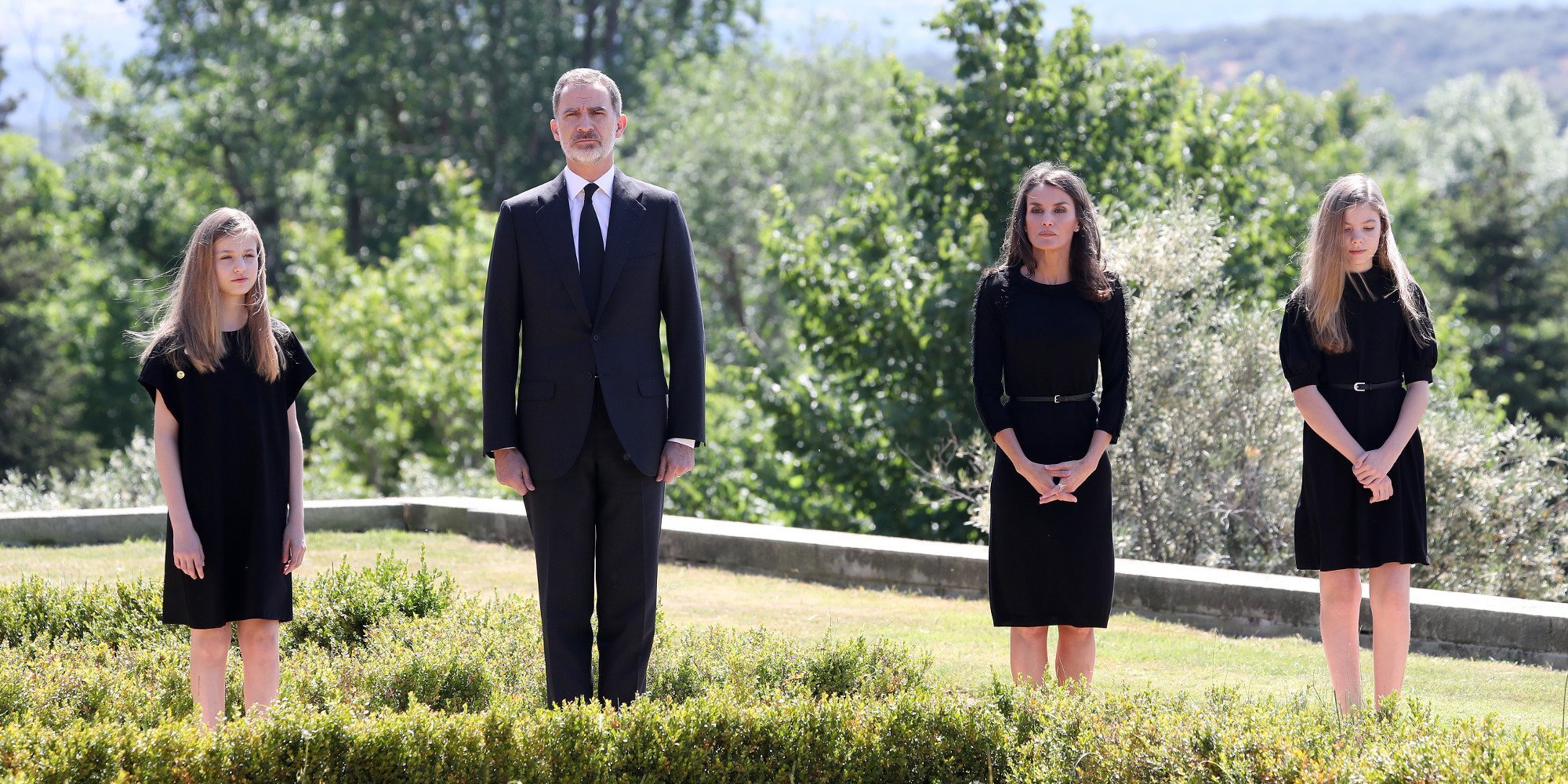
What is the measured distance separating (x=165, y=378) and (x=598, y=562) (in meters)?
1.51

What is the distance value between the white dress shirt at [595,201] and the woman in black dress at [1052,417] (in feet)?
3.57

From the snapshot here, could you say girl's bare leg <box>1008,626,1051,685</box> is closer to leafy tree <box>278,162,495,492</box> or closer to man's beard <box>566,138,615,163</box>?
man's beard <box>566,138,615,163</box>

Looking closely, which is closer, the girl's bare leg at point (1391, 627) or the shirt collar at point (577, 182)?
the shirt collar at point (577, 182)

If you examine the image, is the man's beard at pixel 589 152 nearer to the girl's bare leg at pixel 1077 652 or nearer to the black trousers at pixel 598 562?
the black trousers at pixel 598 562

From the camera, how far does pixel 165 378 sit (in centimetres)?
482

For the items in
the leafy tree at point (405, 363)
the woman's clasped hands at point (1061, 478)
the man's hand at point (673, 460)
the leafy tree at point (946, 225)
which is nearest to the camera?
the man's hand at point (673, 460)

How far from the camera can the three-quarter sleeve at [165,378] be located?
4.80 meters

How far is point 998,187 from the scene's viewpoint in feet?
44.8

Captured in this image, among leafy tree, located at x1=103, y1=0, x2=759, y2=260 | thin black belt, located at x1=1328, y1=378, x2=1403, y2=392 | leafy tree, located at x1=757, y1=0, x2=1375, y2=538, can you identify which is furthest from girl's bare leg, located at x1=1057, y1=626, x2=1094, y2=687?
leafy tree, located at x1=103, y1=0, x2=759, y2=260

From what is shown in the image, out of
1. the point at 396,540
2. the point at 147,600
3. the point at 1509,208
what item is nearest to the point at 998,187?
the point at 396,540

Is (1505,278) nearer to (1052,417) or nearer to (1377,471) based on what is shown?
(1377,471)

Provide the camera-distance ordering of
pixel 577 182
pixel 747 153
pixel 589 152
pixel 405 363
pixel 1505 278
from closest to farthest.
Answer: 1. pixel 589 152
2. pixel 577 182
3. pixel 405 363
4. pixel 747 153
5. pixel 1505 278

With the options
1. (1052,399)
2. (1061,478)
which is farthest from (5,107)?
(1061,478)

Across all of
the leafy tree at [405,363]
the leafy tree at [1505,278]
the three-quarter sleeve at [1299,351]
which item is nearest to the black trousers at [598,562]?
the three-quarter sleeve at [1299,351]
